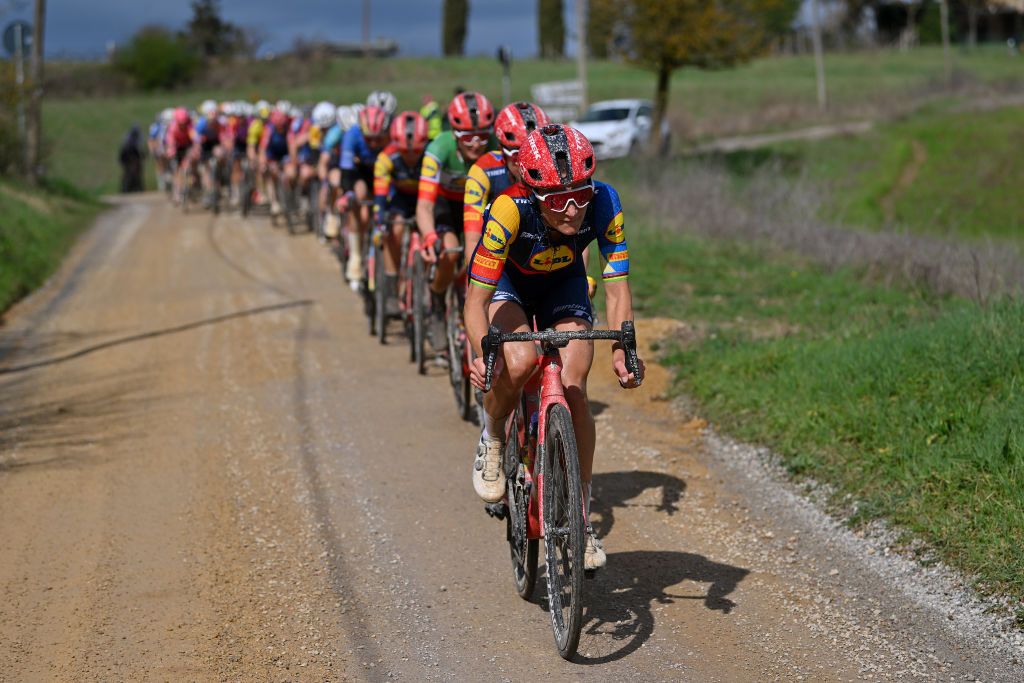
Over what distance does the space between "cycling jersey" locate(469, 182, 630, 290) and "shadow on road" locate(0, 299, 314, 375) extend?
7.58 meters

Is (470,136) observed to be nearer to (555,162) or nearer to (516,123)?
(516,123)

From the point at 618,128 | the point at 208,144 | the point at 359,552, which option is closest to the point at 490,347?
the point at 359,552

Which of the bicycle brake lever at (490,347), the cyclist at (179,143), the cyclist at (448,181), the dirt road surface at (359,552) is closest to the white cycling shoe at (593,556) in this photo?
the dirt road surface at (359,552)

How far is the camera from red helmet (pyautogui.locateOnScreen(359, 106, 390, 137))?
12.0 m

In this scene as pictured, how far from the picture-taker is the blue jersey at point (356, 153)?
1315 cm

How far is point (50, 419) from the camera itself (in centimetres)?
968

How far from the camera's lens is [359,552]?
660 cm

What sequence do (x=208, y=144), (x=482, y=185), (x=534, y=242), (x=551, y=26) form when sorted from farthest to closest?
(x=551, y=26) → (x=208, y=144) → (x=482, y=185) → (x=534, y=242)

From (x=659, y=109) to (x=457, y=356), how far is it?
2643 centimetres

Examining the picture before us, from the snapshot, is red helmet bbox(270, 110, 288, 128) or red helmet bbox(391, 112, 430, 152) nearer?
red helmet bbox(391, 112, 430, 152)

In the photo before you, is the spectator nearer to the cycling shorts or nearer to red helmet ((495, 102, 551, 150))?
red helmet ((495, 102, 551, 150))

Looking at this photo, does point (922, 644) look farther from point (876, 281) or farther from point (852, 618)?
point (876, 281)

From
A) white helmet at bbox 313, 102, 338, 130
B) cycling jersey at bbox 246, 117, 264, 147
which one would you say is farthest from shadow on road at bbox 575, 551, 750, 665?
cycling jersey at bbox 246, 117, 264, 147

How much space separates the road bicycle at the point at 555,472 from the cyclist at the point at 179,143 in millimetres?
22459
